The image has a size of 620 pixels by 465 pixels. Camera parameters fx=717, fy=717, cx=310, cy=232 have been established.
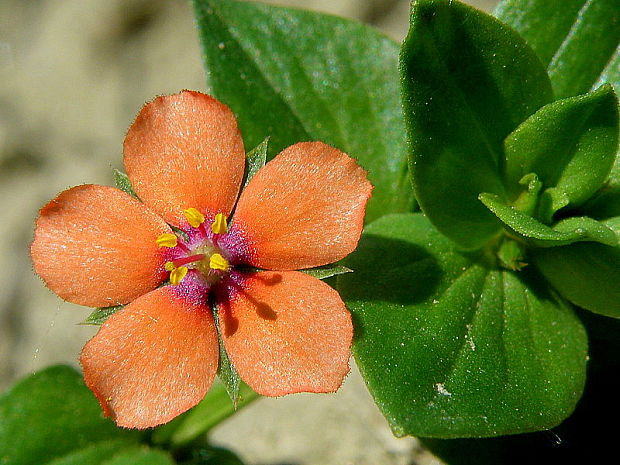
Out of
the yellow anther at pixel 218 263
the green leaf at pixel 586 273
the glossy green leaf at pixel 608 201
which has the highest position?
the glossy green leaf at pixel 608 201

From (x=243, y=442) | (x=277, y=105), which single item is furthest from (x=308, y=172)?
(x=243, y=442)

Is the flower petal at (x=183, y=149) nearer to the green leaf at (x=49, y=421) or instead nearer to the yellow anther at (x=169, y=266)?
the yellow anther at (x=169, y=266)

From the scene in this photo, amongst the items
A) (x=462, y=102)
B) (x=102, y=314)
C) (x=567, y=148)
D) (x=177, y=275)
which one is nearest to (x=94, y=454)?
(x=102, y=314)

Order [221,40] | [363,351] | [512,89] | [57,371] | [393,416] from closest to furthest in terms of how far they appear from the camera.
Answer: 1. [393,416]
2. [363,351]
3. [512,89]
4. [221,40]
5. [57,371]

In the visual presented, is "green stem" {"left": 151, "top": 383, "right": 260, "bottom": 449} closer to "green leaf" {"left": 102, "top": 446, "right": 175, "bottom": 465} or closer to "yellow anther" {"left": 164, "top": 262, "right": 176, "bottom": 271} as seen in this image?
"green leaf" {"left": 102, "top": 446, "right": 175, "bottom": 465}

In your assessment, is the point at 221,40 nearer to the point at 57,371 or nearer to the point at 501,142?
the point at 501,142

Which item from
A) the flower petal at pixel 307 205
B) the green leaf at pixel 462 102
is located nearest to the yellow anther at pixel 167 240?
the flower petal at pixel 307 205
